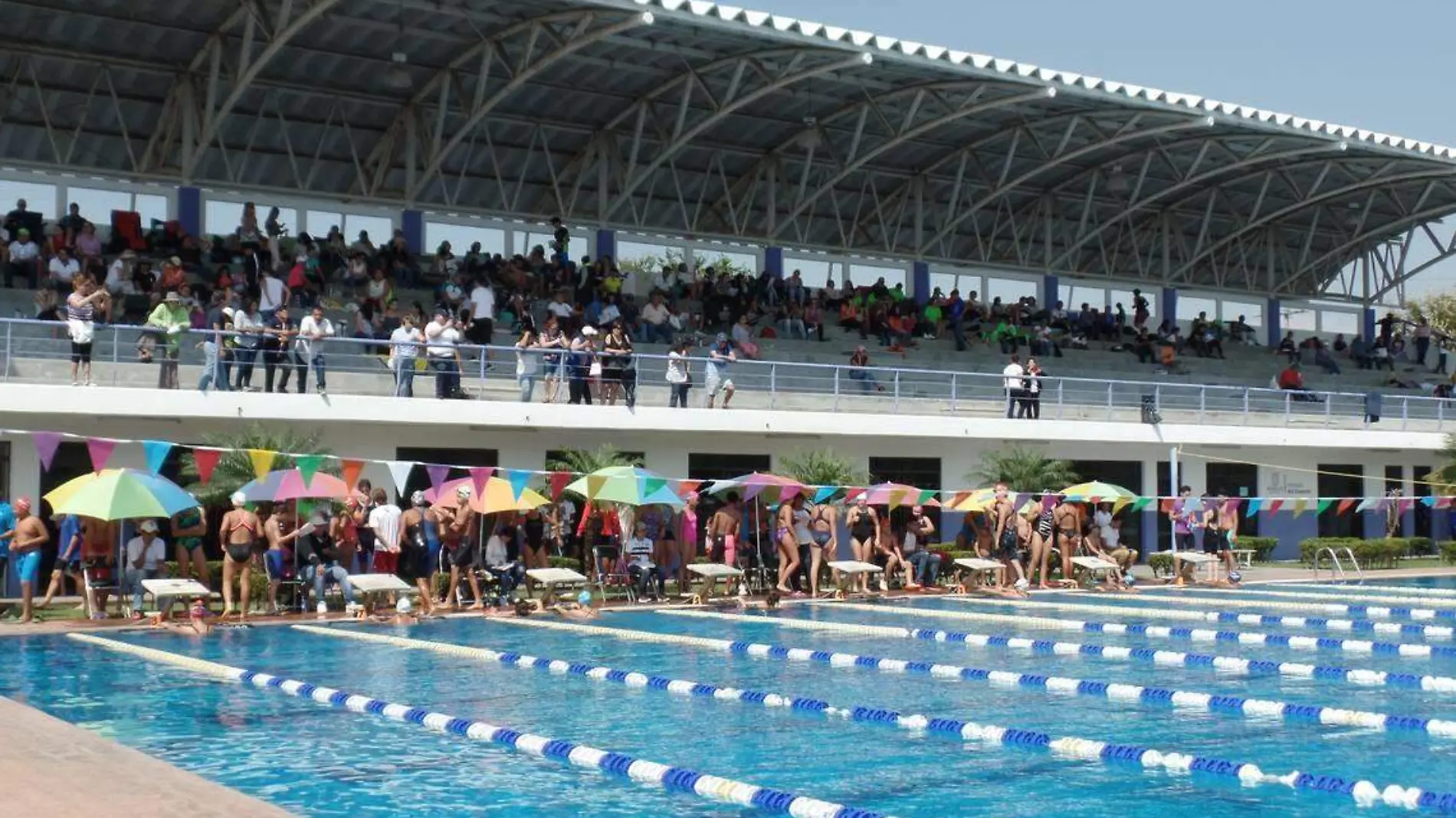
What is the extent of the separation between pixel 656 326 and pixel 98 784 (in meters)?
23.8

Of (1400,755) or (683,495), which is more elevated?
(683,495)

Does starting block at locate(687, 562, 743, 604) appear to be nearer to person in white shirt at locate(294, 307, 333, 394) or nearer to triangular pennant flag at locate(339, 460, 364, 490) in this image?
triangular pennant flag at locate(339, 460, 364, 490)

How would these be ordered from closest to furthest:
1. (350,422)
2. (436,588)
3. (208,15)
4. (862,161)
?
(436,588)
(350,422)
(208,15)
(862,161)

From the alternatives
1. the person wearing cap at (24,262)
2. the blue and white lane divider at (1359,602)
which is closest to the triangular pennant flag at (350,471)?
the person wearing cap at (24,262)

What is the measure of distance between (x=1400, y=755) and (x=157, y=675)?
9.92 metres

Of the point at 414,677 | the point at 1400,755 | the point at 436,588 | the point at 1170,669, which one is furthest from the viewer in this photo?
the point at 436,588

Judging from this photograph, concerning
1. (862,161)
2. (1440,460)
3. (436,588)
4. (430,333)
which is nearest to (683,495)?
(436,588)

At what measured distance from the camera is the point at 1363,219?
4859cm

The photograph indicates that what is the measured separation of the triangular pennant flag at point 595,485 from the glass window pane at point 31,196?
15.4 metres

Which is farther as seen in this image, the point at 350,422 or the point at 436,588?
the point at 350,422

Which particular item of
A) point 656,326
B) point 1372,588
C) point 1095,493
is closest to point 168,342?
point 656,326

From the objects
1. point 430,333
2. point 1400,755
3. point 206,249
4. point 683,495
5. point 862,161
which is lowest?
point 1400,755

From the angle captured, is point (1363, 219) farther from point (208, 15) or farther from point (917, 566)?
point (208, 15)

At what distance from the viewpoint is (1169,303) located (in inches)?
1918
